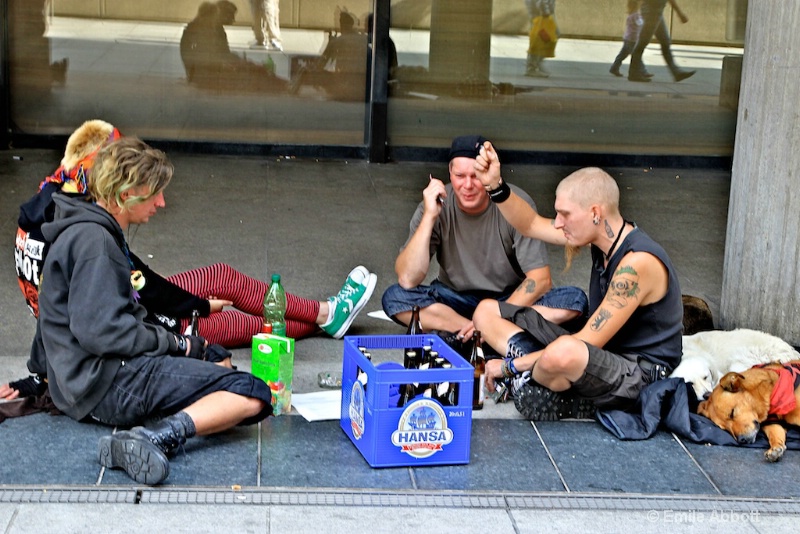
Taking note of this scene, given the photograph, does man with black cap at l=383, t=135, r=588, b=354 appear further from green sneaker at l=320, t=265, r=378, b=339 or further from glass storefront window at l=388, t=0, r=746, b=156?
glass storefront window at l=388, t=0, r=746, b=156

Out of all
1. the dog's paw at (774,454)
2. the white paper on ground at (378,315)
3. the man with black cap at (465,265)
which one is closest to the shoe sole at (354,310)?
the man with black cap at (465,265)

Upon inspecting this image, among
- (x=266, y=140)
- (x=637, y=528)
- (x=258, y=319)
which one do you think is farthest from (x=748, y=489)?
(x=266, y=140)

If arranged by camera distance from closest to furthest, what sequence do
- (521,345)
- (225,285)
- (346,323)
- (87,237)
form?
1. (87,237)
2. (521,345)
3. (225,285)
4. (346,323)

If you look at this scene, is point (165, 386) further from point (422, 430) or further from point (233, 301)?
point (233, 301)

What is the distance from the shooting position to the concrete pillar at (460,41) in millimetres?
10945

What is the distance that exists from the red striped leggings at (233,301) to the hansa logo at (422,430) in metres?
1.51

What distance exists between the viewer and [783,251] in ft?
18.3

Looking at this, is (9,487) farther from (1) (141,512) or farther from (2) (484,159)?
(2) (484,159)

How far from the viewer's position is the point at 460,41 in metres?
11.0

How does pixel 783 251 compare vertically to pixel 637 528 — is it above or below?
above

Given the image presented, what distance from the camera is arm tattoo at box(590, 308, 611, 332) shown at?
14.8 ft

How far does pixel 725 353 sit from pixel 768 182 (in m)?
0.97

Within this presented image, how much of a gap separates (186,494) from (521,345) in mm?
1738

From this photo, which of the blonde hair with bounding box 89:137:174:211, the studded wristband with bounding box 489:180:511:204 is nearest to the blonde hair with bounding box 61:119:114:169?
the blonde hair with bounding box 89:137:174:211
